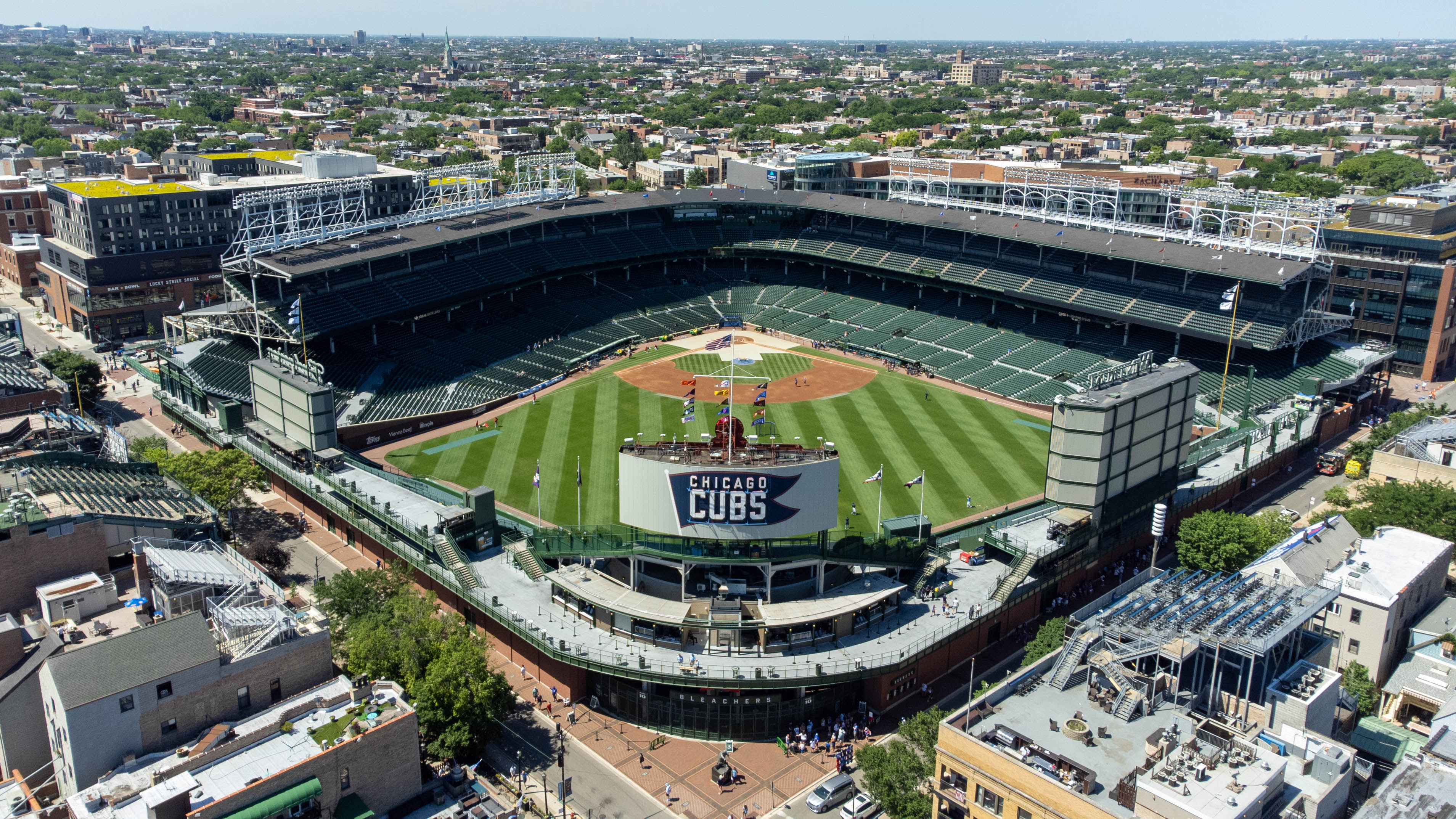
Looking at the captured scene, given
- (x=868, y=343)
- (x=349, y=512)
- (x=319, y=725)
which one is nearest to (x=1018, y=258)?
(x=868, y=343)

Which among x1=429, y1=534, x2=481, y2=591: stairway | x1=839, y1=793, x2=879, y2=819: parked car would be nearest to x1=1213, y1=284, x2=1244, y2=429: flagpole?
x1=839, y1=793, x2=879, y2=819: parked car

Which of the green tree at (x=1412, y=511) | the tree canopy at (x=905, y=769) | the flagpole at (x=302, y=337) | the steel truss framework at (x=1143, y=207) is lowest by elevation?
the tree canopy at (x=905, y=769)

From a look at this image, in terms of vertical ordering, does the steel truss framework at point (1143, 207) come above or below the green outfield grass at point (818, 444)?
above

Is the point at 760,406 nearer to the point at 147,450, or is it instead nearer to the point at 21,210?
the point at 147,450

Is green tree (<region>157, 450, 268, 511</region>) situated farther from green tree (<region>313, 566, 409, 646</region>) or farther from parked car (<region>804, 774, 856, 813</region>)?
parked car (<region>804, 774, 856, 813</region>)

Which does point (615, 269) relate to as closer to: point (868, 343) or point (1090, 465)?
point (868, 343)

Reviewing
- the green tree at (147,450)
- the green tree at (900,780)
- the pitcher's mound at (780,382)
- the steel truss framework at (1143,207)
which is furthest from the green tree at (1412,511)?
the green tree at (147,450)

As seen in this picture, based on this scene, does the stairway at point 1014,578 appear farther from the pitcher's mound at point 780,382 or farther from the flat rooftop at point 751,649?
the pitcher's mound at point 780,382
